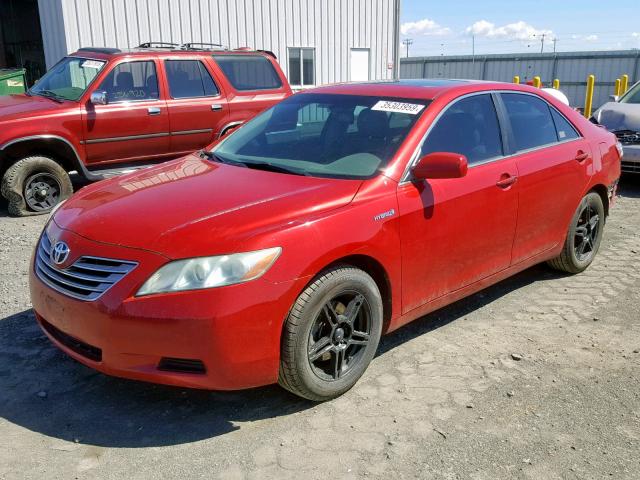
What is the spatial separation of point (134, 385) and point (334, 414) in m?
1.17

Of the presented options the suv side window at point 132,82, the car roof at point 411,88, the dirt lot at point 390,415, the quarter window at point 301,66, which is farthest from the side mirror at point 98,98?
the quarter window at point 301,66

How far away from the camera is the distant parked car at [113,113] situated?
7.13 meters

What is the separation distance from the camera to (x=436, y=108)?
3904mm

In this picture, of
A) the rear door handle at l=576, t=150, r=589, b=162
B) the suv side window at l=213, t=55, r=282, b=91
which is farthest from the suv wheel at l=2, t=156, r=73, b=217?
the rear door handle at l=576, t=150, r=589, b=162

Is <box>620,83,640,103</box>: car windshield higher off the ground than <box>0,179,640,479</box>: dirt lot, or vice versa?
<box>620,83,640,103</box>: car windshield

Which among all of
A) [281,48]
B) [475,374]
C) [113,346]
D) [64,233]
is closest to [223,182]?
[64,233]

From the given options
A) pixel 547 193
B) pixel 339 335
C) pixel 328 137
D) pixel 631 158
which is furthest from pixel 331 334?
pixel 631 158

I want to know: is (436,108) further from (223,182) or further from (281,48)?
(281,48)

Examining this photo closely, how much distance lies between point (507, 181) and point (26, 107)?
5.64 m

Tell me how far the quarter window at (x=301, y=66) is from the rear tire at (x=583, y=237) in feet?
37.0

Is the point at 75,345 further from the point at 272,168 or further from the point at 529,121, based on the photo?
the point at 529,121

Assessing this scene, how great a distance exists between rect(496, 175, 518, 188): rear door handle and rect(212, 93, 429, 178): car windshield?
2.38ft

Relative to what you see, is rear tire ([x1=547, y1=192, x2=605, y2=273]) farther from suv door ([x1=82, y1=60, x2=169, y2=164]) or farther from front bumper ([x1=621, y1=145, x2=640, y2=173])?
suv door ([x1=82, y1=60, x2=169, y2=164])

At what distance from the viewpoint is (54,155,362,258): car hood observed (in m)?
2.96
